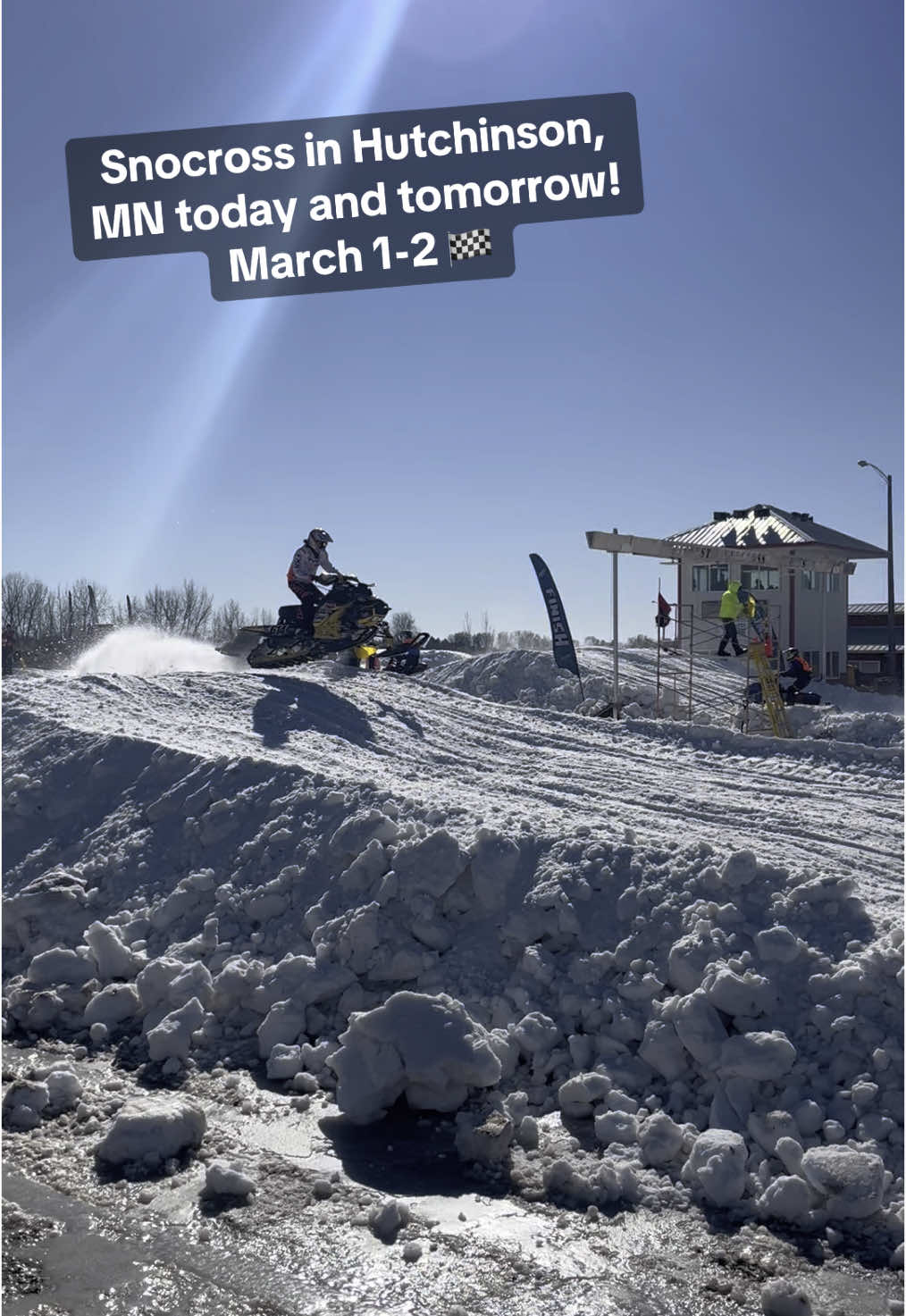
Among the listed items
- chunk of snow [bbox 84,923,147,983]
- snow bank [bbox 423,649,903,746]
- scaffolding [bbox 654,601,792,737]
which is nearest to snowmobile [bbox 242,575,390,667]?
snow bank [bbox 423,649,903,746]

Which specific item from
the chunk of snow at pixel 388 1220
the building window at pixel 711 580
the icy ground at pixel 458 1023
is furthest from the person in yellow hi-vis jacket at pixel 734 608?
the chunk of snow at pixel 388 1220

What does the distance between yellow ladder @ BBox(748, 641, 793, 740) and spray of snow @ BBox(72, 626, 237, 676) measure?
31.2 ft

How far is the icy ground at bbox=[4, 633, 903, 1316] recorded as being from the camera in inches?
207

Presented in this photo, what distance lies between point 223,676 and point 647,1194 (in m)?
11.2

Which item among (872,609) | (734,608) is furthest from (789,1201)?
(872,609)

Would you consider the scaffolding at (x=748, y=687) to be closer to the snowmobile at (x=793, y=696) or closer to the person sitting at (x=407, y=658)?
the snowmobile at (x=793, y=696)

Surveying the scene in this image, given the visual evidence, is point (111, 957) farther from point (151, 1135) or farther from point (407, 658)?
point (407, 658)

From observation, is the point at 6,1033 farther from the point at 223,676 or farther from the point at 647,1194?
the point at 223,676

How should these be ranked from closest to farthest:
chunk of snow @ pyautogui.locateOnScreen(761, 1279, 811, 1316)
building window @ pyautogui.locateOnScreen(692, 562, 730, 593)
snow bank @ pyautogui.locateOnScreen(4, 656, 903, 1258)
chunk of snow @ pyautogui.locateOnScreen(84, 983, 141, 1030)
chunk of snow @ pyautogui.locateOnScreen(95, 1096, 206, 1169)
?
chunk of snow @ pyautogui.locateOnScreen(761, 1279, 811, 1316) → snow bank @ pyautogui.locateOnScreen(4, 656, 903, 1258) → chunk of snow @ pyautogui.locateOnScreen(95, 1096, 206, 1169) → chunk of snow @ pyautogui.locateOnScreen(84, 983, 141, 1030) → building window @ pyautogui.locateOnScreen(692, 562, 730, 593)

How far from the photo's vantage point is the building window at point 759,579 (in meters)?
29.0

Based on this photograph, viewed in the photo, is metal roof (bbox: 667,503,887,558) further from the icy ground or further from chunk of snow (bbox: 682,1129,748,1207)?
chunk of snow (bbox: 682,1129,748,1207)

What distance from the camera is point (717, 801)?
36.0 feet

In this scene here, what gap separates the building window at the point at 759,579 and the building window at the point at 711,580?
1.72ft

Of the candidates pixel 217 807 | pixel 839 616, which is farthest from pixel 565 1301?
pixel 839 616
